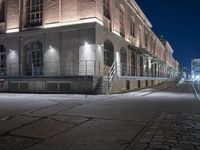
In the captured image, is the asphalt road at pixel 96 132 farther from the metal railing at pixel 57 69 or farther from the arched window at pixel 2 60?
the arched window at pixel 2 60

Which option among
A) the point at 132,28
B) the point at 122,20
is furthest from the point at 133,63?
the point at 122,20

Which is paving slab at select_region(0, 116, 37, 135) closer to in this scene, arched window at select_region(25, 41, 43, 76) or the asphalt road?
the asphalt road

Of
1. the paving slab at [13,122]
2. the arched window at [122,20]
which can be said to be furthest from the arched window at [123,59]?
the paving slab at [13,122]

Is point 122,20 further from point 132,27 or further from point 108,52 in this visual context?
point 108,52

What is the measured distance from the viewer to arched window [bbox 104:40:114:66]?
2174 centimetres

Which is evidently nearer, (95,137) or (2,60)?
(95,137)

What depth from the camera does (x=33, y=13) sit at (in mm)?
23125

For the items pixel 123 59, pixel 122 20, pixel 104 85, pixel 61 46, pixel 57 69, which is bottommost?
pixel 104 85

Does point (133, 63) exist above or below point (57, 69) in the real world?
above

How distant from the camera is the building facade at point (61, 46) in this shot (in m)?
18.8

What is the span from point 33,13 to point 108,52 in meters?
8.45

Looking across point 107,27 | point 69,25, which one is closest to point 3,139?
point 69,25

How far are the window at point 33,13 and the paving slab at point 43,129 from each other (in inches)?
671

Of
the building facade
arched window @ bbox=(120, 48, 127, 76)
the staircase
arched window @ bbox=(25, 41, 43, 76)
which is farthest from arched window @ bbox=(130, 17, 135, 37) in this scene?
the staircase
